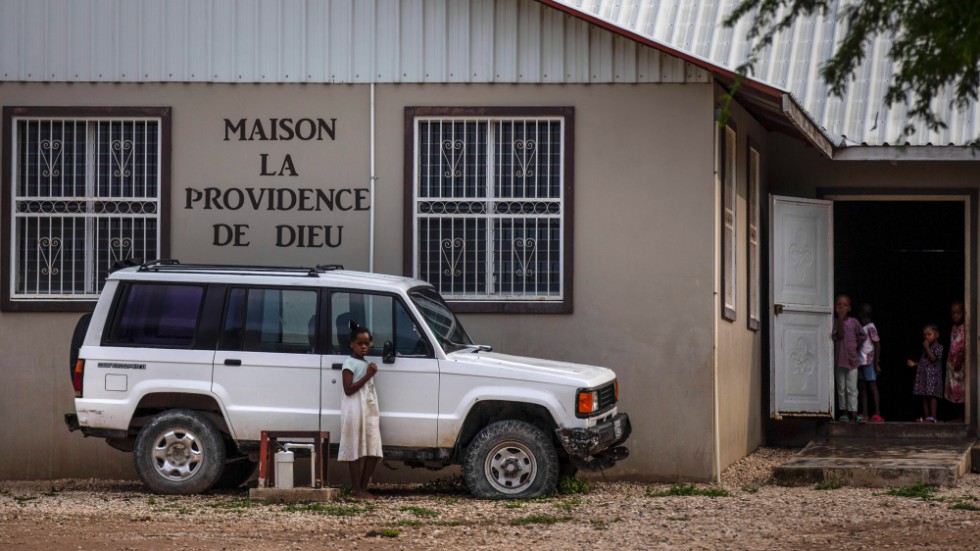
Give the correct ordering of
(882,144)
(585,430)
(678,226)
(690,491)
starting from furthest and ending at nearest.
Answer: (882,144) < (678,226) < (690,491) < (585,430)

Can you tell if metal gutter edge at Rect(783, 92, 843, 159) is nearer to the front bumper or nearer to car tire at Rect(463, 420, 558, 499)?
the front bumper

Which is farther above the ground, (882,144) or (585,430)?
(882,144)

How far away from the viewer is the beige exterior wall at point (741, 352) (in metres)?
15.2

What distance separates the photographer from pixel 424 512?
1178cm

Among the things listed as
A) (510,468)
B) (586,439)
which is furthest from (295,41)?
(586,439)

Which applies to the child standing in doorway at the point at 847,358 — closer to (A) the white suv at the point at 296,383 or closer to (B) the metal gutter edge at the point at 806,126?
(B) the metal gutter edge at the point at 806,126

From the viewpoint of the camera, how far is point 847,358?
17.9 meters

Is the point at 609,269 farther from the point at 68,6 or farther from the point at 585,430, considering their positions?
the point at 68,6

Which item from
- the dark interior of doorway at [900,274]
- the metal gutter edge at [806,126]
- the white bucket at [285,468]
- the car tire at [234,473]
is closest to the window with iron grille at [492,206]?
the metal gutter edge at [806,126]

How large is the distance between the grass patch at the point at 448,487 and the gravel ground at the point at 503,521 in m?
0.02

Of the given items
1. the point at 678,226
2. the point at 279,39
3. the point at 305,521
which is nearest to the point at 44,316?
the point at 279,39

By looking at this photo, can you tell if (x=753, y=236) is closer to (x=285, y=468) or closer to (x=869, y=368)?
(x=869, y=368)

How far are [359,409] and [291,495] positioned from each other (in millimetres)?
854

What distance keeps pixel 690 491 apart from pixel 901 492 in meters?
1.73
